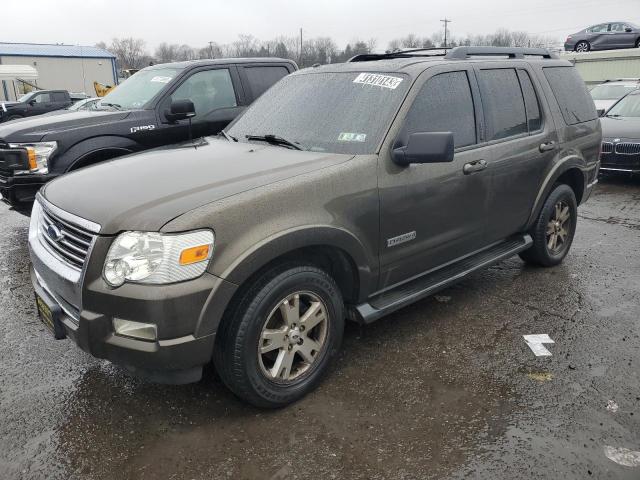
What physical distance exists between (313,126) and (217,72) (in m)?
3.44

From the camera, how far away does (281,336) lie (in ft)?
9.62

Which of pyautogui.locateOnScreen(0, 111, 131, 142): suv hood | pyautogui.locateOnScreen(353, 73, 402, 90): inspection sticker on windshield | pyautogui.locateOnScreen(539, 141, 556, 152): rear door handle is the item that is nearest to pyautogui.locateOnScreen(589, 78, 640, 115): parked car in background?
pyautogui.locateOnScreen(539, 141, 556, 152): rear door handle

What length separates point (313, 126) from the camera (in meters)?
3.64

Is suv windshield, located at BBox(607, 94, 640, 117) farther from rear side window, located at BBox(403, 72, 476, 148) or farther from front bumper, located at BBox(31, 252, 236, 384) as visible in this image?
front bumper, located at BBox(31, 252, 236, 384)

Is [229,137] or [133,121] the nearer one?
[229,137]

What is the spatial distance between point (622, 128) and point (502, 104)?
20.4 ft

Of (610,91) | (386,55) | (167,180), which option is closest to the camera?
(167,180)

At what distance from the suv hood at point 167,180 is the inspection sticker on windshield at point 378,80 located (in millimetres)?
691

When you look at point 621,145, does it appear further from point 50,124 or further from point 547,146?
point 50,124

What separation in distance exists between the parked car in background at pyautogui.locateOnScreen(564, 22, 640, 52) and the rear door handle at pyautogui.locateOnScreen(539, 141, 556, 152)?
80.2ft

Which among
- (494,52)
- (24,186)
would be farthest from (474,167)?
(24,186)

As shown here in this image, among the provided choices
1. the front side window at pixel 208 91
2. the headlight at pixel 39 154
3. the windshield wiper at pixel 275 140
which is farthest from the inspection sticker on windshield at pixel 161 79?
the windshield wiper at pixel 275 140

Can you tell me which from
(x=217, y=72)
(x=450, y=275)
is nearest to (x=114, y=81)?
(x=217, y=72)

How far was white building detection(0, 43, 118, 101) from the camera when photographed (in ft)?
193
